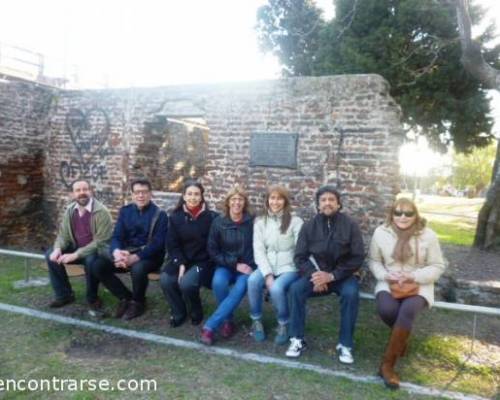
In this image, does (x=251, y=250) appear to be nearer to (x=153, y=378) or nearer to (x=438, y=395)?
(x=153, y=378)

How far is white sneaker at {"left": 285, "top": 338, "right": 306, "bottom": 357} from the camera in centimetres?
398

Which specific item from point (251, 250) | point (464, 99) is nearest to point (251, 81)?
point (251, 250)

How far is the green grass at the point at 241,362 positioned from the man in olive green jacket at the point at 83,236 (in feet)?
1.36

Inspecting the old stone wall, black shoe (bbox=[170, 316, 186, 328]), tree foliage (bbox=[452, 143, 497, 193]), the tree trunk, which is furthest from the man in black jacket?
tree foliage (bbox=[452, 143, 497, 193])

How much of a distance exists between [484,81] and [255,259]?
668cm

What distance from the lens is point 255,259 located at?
4.41 metres

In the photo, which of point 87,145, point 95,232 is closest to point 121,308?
point 95,232

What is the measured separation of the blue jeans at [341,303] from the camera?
3.93 meters

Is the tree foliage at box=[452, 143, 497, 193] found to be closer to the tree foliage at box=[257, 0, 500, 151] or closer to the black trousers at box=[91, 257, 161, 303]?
the tree foliage at box=[257, 0, 500, 151]

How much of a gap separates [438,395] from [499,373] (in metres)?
Result: 0.86

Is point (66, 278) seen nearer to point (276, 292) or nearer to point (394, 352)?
point (276, 292)

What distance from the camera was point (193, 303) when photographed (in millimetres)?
4645

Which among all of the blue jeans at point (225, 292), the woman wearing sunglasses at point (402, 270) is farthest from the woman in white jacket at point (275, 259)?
the woman wearing sunglasses at point (402, 270)

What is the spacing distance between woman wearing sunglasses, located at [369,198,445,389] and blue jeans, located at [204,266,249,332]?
1308mm
